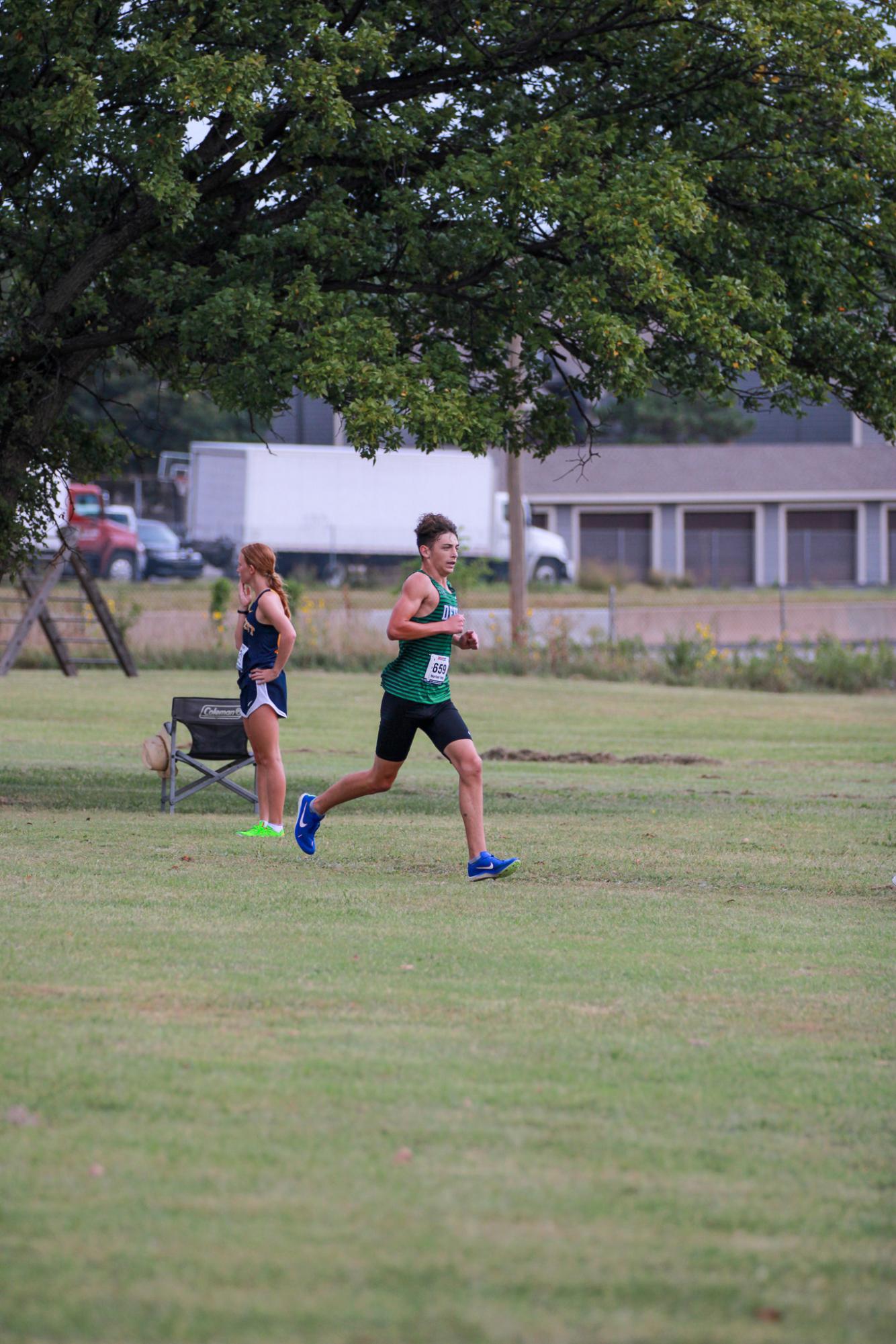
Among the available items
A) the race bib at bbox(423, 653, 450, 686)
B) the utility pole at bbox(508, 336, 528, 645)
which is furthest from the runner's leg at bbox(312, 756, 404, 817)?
the utility pole at bbox(508, 336, 528, 645)

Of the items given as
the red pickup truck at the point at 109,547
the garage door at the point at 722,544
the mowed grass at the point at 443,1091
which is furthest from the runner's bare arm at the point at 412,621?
the garage door at the point at 722,544

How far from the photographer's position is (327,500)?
46938 millimetres

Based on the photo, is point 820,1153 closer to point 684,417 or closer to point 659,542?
point 659,542

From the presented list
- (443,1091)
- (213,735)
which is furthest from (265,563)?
(443,1091)

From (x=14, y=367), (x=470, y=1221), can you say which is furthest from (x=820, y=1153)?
(x=14, y=367)

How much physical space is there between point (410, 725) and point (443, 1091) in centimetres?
429

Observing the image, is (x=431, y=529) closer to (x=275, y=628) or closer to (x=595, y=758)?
(x=275, y=628)

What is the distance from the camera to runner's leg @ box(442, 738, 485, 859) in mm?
8859

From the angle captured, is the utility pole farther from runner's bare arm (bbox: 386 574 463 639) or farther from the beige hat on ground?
runner's bare arm (bbox: 386 574 463 639)

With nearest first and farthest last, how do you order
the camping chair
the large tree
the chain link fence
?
1. the large tree
2. the camping chair
3. the chain link fence

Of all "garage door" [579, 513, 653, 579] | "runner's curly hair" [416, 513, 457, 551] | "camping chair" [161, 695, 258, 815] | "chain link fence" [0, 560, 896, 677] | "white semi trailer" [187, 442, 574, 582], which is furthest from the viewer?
"garage door" [579, 513, 653, 579]

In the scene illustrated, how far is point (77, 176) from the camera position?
39.5 feet

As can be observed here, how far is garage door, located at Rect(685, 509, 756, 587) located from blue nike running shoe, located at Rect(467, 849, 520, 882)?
49.9 meters

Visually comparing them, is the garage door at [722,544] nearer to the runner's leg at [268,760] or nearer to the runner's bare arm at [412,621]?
the runner's leg at [268,760]
